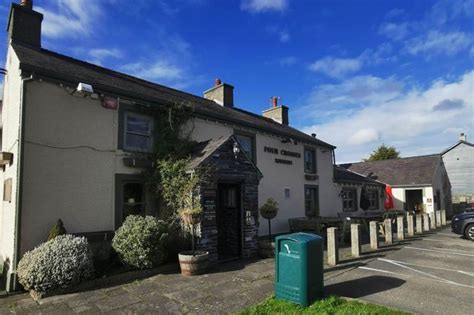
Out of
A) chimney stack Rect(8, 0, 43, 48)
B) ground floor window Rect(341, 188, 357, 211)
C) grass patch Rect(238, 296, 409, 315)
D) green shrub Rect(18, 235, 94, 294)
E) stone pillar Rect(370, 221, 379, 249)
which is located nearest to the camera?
grass patch Rect(238, 296, 409, 315)

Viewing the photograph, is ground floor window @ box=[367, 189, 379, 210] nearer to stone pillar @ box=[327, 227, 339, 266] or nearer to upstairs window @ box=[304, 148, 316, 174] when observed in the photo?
upstairs window @ box=[304, 148, 316, 174]

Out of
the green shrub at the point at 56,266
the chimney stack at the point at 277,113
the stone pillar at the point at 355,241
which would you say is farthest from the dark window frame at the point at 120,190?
the chimney stack at the point at 277,113

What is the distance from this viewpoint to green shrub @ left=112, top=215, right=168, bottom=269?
795 cm

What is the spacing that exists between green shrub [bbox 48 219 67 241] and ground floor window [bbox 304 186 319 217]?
12008 millimetres

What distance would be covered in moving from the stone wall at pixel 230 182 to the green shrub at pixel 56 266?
3.03m

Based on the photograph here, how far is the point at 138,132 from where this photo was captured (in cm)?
1023

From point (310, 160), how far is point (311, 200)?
7.29 ft

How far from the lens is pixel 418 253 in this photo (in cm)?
1086

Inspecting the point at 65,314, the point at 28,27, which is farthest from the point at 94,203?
the point at 28,27

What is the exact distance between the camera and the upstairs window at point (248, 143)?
14.0 meters

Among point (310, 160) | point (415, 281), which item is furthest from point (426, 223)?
point (415, 281)

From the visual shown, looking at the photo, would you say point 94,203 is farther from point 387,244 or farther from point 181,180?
point 387,244

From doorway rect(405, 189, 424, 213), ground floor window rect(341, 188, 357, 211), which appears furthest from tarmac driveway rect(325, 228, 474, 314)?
doorway rect(405, 189, 424, 213)

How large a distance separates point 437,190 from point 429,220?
1117 centimetres
